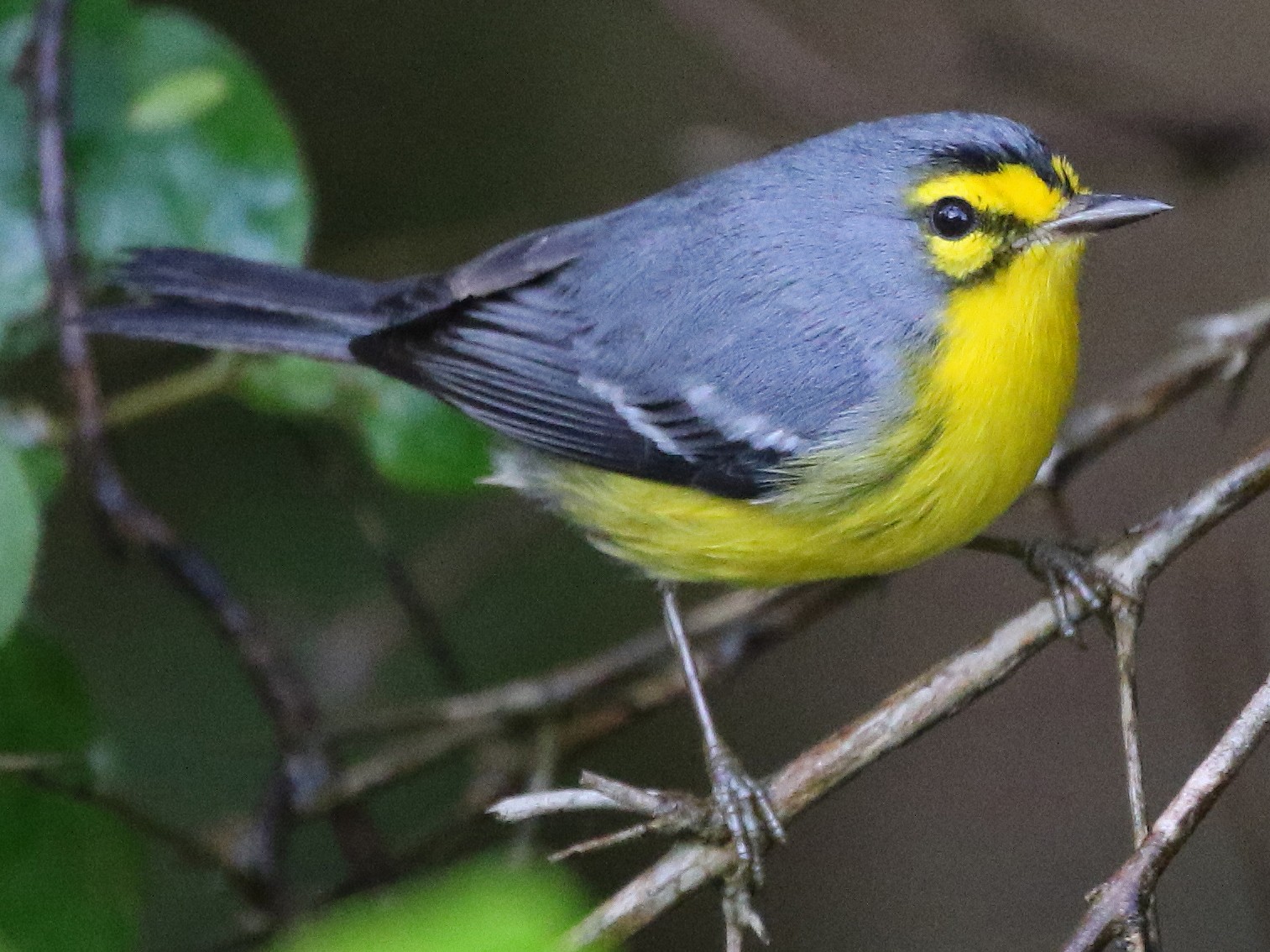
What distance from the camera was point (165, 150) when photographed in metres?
2.81

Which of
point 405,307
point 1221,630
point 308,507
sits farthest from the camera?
point 308,507

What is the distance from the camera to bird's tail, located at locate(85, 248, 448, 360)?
268 centimetres

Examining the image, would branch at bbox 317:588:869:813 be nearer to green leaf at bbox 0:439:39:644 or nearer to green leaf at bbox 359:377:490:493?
green leaf at bbox 359:377:490:493

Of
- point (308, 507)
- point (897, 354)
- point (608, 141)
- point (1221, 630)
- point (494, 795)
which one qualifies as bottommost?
point (1221, 630)

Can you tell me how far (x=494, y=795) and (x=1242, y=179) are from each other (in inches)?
92.5

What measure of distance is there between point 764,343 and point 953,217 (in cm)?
A: 35

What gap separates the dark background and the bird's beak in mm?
1448

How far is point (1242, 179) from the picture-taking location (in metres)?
3.60

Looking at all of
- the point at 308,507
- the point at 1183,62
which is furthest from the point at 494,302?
the point at 1183,62

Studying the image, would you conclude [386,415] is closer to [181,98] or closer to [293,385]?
[293,385]

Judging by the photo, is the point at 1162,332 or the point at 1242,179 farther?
the point at 1162,332

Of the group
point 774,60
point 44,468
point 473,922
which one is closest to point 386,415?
point 44,468

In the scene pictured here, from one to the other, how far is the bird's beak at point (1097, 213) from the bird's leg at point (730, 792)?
3.18 feet

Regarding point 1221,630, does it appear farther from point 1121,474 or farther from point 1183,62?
point 1183,62
